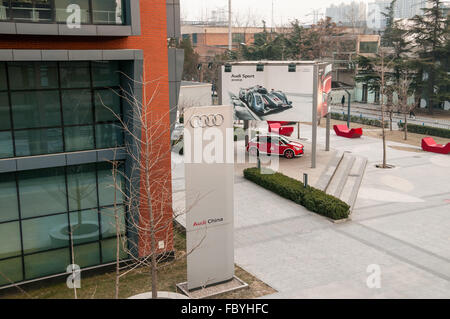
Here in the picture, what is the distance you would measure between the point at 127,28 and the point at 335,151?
2077 cm

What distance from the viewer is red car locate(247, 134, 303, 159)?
28.6 meters

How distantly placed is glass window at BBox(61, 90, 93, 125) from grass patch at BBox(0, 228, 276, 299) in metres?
4.66

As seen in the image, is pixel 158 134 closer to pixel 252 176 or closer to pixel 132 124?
pixel 132 124

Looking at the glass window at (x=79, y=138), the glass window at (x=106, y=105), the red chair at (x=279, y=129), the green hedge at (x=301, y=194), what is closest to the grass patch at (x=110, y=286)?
the glass window at (x=79, y=138)

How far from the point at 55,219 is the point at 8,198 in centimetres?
144

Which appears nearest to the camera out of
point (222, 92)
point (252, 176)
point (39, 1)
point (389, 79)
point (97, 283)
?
point (39, 1)

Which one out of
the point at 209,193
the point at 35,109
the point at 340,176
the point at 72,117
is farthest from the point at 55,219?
the point at 340,176

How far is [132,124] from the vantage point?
47.1ft

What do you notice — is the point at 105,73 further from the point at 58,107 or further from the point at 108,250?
the point at 108,250

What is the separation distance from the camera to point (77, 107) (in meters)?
13.8

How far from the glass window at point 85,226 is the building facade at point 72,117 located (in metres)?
0.03

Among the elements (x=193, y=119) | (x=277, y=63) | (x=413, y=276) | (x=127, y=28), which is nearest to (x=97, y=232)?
(x=193, y=119)
